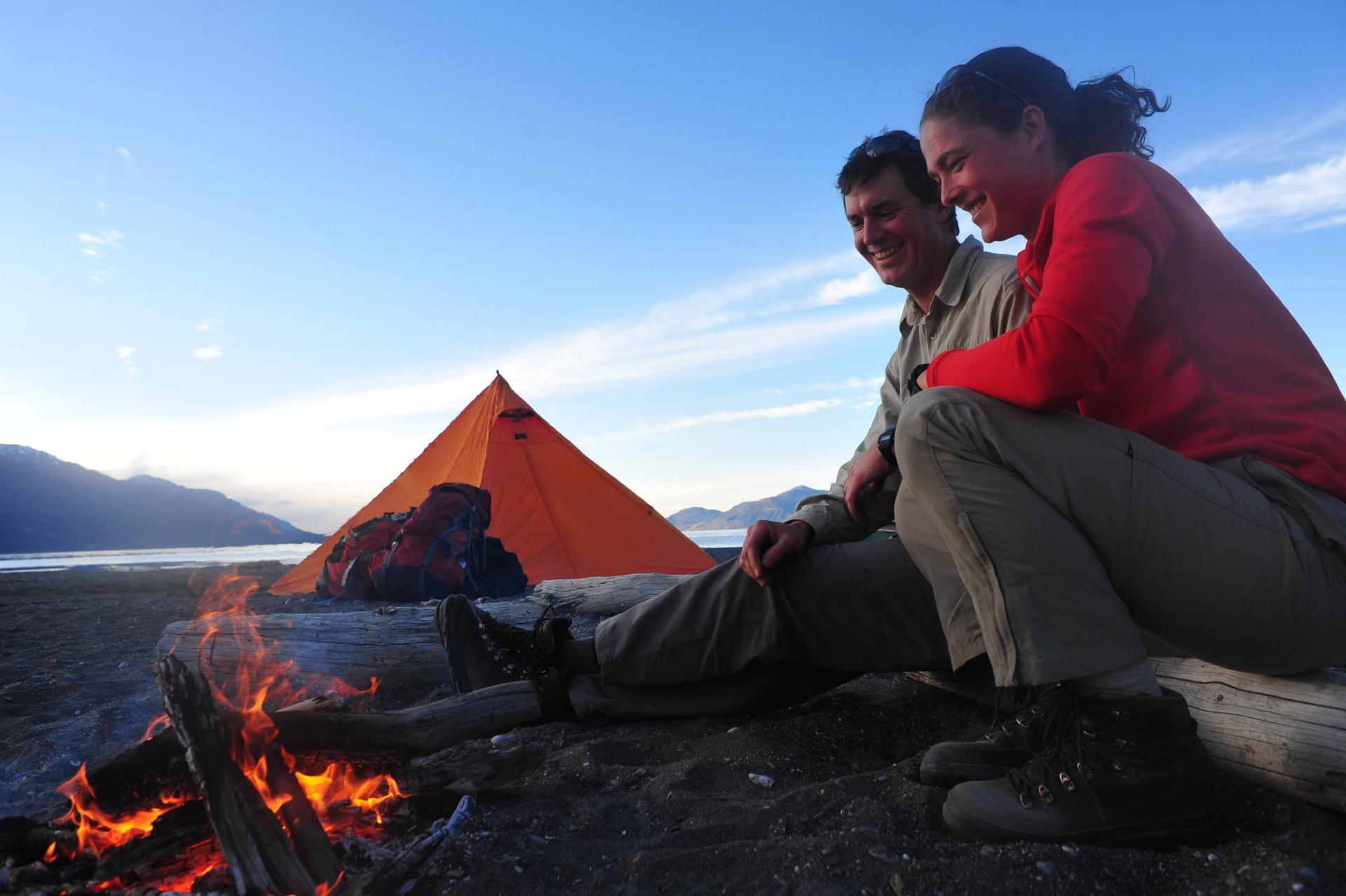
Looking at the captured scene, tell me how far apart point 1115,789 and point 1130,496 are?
1.99ft

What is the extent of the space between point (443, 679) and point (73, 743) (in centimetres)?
138

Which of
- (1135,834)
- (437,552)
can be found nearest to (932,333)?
(1135,834)

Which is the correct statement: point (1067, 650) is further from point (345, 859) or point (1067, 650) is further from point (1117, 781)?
point (345, 859)

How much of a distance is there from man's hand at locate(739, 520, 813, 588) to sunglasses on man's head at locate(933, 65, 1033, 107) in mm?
1293

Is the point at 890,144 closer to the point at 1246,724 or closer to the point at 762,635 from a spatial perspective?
the point at 762,635

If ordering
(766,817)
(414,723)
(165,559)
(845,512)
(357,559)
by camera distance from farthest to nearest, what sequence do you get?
1. (165,559)
2. (357,559)
3. (845,512)
4. (414,723)
5. (766,817)

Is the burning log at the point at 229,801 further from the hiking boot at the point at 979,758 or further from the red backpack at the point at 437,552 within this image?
the red backpack at the point at 437,552

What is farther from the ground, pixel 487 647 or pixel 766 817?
pixel 487 647

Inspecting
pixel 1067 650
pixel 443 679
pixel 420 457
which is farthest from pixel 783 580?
pixel 420 457

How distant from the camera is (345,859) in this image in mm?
1573

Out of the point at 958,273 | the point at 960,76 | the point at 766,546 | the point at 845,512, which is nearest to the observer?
the point at 960,76

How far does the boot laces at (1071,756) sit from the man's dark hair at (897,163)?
1.98 metres

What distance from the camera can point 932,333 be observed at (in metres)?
2.96

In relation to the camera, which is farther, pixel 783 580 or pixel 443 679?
→ pixel 443 679
